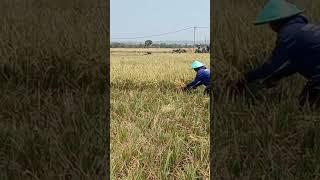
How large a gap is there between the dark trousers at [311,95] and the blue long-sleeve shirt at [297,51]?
40 millimetres

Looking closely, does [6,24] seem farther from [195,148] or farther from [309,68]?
[309,68]

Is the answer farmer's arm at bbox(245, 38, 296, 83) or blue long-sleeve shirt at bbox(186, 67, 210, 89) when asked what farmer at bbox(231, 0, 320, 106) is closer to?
farmer's arm at bbox(245, 38, 296, 83)

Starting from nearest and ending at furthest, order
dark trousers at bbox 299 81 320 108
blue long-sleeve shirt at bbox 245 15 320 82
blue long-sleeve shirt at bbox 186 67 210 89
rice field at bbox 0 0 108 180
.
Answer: rice field at bbox 0 0 108 180 → blue long-sleeve shirt at bbox 245 15 320 82 → dark trousers at bbox 299 81 320 108 → blue long-sleeve shirt at bbox 186 67 210 89

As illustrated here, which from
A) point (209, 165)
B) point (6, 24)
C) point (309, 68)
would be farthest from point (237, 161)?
point (6, 24)

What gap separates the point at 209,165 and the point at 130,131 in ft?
1.92

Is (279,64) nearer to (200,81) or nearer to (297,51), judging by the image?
(297,51)

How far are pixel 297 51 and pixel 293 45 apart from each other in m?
0.04

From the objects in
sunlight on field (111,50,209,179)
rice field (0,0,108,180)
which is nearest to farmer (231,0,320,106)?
sunlight on field (111,50,209,179)

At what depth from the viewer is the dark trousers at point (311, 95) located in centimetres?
232

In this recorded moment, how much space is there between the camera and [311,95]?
238 centimetres

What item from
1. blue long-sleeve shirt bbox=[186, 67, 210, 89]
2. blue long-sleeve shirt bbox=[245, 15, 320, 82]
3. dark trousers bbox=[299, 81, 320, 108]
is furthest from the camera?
blue long-sleeve shirt bbox=[186, 67, 210, 89]

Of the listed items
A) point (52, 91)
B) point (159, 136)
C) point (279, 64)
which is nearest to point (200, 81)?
point (52, 91)

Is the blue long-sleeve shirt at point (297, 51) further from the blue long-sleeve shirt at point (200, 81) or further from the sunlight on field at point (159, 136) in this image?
the blue long-sleeve shirt at point (200, 81)

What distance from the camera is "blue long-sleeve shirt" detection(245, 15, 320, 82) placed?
7.18ft
